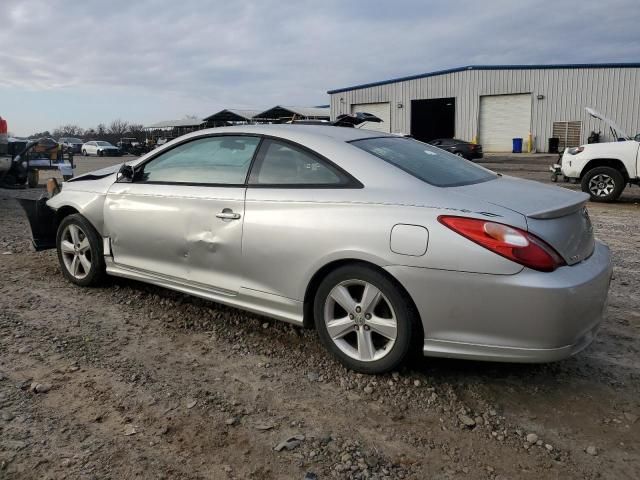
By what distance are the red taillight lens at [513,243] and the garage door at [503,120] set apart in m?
34.7

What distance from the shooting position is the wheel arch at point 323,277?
3.09 metres

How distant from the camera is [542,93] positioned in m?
33.9

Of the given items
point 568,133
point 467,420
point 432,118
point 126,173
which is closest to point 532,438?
point 467,420

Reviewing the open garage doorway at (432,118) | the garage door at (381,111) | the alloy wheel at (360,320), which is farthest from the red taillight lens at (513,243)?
the garage door at (381,111)

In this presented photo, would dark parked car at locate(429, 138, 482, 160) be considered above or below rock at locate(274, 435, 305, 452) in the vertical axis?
above

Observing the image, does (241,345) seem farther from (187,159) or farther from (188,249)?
(187,159)

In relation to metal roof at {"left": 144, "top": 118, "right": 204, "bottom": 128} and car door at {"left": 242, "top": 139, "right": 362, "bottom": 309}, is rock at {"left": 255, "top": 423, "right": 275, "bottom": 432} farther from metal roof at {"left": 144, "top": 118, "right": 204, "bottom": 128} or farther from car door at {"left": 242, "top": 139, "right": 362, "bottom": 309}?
metal roof at {"left": 144, "top": 118, "right": 204, "bottom": 128}

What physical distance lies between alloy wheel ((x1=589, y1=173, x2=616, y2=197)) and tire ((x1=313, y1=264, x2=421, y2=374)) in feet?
31.8

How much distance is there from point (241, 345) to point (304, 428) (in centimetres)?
115

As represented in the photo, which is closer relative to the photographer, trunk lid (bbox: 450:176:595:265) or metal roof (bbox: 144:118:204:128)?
trunk lid (bbox: 450:176:595:265)

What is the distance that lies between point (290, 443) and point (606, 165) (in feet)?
35.2

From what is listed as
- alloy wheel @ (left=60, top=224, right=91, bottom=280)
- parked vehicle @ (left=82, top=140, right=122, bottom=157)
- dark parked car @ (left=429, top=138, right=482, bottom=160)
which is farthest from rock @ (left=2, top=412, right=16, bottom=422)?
parked vehicle @ (left=82, top=140, right=122, bottom=157)

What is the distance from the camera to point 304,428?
2820 millimetres

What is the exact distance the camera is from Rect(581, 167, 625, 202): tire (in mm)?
11078
